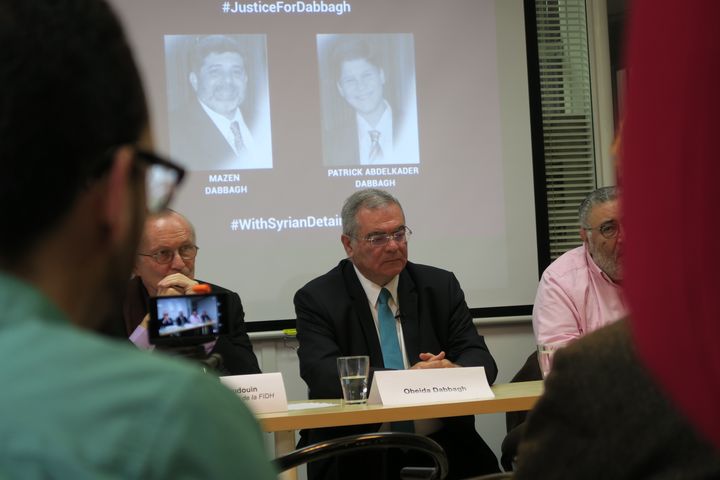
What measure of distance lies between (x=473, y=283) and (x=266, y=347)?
1.19 metres

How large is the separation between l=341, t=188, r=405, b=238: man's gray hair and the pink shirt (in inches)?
30.4

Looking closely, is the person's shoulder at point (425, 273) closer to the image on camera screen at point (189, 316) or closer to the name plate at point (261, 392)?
the name plate at point (261, 392)

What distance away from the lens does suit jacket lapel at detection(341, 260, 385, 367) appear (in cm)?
394

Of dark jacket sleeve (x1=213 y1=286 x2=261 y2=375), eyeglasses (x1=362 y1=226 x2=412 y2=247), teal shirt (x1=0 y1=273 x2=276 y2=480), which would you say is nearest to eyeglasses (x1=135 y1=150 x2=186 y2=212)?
teal shirt (x1=0 y1=273 x2=276 y2=480)

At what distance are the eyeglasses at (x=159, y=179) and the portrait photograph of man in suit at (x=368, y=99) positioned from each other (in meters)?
4.31

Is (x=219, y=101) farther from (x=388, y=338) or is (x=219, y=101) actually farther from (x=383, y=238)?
(x=388, y=338)

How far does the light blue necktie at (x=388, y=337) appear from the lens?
3982 millimetres

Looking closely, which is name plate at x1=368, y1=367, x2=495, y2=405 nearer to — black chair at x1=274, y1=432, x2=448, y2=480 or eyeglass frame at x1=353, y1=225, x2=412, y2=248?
black chair at x1=274, y1=432, x2=448, y2=480

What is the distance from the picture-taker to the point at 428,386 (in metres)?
3.23

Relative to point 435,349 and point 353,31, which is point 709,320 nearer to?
point 435,349

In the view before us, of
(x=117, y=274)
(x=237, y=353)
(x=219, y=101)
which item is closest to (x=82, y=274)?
(x=117, y=274)

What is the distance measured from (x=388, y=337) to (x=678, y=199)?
3.52 m

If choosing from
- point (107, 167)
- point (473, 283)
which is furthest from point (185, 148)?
point (107, 167)

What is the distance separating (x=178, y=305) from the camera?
1630mm
